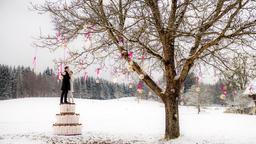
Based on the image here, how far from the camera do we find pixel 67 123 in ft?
65.4

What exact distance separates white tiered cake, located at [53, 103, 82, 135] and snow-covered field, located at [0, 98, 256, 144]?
46 centimetres

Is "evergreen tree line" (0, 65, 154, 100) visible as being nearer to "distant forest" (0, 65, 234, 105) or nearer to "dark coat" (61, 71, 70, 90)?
"distant forest" (0, 65, 234, 105)

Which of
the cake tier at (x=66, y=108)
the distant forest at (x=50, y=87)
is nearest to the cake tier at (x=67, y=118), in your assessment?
the cake tier at (x=66, y=108)

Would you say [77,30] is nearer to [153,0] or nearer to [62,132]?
[153,0]

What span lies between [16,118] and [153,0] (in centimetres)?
2207

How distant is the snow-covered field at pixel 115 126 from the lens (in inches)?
712

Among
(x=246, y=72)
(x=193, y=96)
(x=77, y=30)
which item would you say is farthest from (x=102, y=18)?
(x=193, y=96)

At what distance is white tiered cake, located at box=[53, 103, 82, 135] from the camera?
19.7 meters

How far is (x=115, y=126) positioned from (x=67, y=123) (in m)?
8.08

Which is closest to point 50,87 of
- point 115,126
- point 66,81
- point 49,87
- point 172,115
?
point 49,87

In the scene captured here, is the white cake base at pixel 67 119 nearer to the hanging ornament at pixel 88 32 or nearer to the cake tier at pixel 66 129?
the cake tier at pixel 66 129

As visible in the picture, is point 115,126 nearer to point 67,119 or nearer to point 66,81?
point 66,81

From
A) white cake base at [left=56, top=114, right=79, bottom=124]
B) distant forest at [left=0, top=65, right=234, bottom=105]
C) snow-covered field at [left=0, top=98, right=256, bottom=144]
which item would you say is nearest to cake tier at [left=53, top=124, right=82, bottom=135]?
white cake base at [left=56, top=114, right=79, bottom=124]

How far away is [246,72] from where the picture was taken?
55.0 feet
